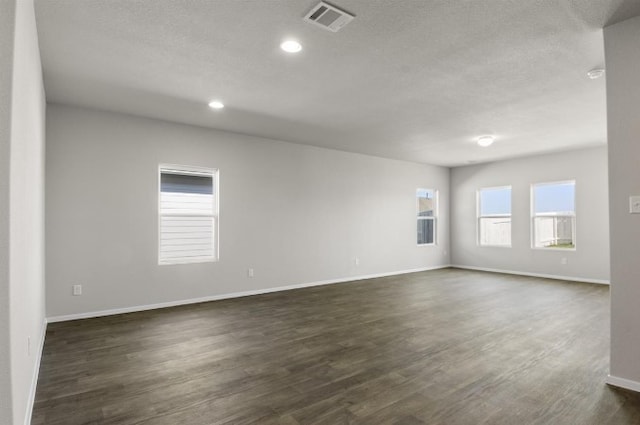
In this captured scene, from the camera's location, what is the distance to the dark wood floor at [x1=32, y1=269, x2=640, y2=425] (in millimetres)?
2100

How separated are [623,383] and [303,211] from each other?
474 cm

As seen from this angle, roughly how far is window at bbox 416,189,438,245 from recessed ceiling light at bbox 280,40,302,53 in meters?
6.16

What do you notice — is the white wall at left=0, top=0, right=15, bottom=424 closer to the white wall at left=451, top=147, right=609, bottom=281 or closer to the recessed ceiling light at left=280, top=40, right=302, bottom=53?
the recessed ceiling light at left=280, top=40, right=302, bottom=53

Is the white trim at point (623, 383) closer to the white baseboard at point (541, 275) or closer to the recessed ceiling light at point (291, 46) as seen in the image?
the recessed ceiling light at point (291, 46)

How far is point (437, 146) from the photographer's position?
253 inches

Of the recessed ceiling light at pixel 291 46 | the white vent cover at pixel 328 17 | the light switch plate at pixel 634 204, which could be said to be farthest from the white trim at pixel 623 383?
the recessed ceiling light at pixel 291 46

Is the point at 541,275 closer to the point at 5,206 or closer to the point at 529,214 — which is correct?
the point at 529,214

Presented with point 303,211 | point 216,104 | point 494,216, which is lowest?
point 494,216

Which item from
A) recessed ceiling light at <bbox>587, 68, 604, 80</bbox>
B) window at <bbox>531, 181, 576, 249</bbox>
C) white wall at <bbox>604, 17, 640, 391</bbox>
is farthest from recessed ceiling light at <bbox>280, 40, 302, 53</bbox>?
window at <bbox>531, 181, 576, 249</bbox>

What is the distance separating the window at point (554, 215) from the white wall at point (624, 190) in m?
5.26

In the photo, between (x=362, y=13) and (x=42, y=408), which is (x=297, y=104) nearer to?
(x=362, y=13)

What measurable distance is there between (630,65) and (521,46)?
2.40 feet

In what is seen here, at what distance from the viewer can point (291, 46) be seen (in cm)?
277

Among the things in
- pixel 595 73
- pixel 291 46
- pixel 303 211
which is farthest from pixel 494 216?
pixel 291 46
